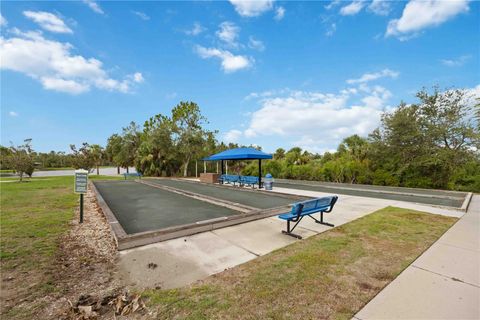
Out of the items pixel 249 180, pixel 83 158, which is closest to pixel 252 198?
pixel 249 180

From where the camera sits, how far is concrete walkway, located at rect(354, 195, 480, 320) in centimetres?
222

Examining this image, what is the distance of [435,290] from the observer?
8.56 feet

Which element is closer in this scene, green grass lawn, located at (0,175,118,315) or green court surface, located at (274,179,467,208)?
green grass lawn, located at (0,175,118,315)

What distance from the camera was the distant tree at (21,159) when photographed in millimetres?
18094

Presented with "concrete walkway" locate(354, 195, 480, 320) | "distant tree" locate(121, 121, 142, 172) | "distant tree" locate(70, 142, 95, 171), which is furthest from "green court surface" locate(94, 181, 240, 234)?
"distant tree" locate(121, 121, 142, 172)

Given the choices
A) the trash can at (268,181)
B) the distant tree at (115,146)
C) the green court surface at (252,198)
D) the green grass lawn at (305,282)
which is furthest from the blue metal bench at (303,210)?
the distant tree at (115,146)

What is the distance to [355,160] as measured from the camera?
1551 cm

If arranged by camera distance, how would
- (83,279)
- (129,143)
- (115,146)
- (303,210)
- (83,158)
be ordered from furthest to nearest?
(115,146) < (129,143) < (83,158) < (303,210) < (83,279)

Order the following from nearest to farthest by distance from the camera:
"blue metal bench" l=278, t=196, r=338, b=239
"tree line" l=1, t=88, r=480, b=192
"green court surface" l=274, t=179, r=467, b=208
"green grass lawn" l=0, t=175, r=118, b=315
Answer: "green grass lawn" l=0, t=175, r=118, b=315
"blue metal bench" l=278, t=196, r=338, b=239
"green court surface" l=274, t=179, r=467, b=208
"tree line" l=1, t=88, r=480, b=192

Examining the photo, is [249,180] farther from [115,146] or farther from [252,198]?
[115,146]

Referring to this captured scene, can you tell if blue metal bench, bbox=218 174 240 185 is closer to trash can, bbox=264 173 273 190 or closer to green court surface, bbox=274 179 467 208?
trash can, bbox=264 173 273 190

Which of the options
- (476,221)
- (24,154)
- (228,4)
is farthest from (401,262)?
(24,154)

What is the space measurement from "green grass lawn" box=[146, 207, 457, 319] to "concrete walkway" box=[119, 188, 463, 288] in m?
0.27

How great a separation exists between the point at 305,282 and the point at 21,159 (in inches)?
1002
